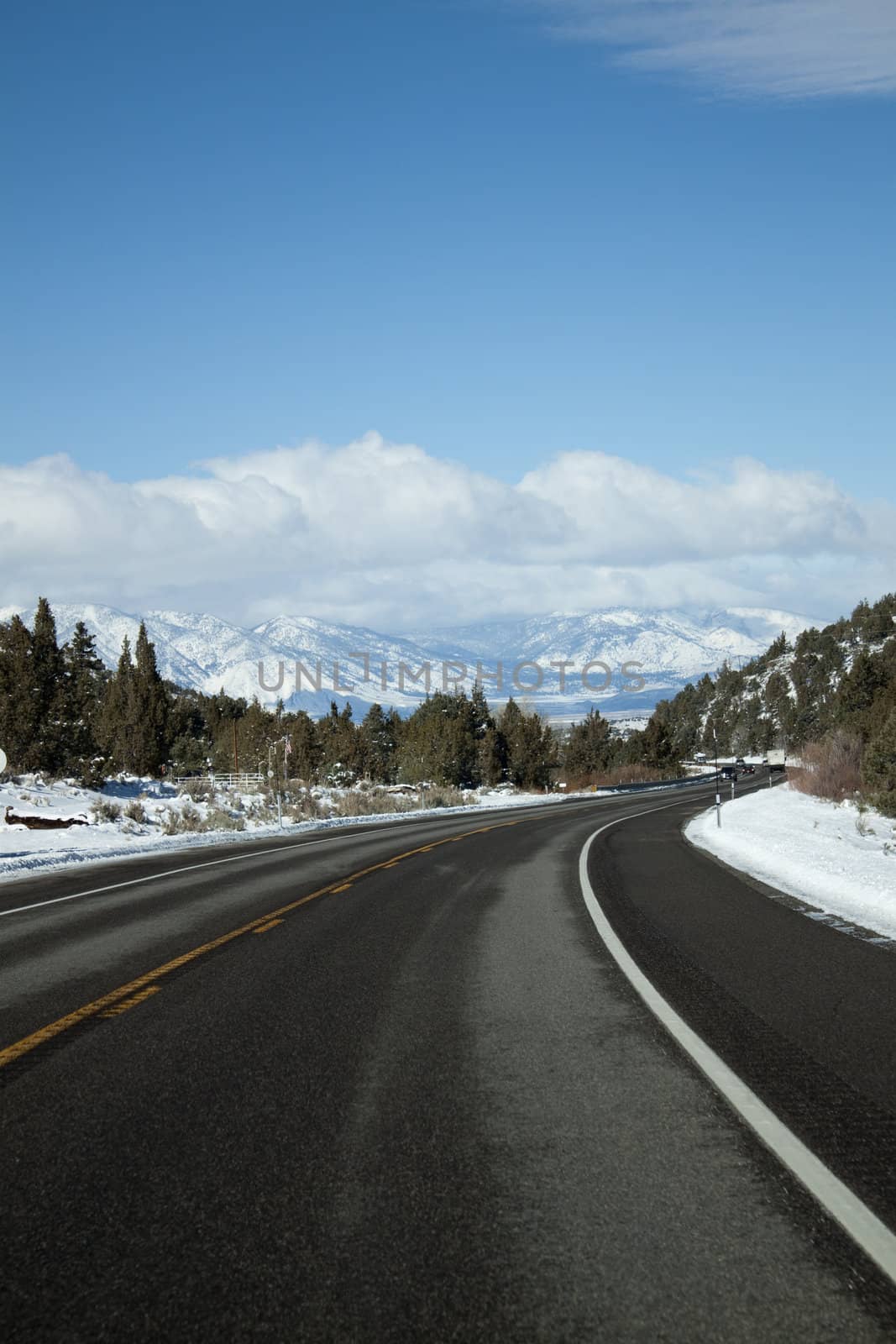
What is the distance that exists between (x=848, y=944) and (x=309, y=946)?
486 centimetres

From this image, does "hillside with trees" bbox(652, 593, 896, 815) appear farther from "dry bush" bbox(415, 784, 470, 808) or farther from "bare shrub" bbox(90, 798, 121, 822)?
"bare shrub" bbox(90, 798, 121, 822)

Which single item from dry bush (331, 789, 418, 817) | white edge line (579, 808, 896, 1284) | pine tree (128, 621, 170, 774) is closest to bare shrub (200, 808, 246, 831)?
dry bush (331, 789, 418, 817)

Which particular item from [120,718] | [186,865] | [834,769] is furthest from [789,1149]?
[120,718]

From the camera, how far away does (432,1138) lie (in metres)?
4.35

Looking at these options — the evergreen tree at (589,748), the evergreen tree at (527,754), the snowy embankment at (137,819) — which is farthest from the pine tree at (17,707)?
the evergreen tree at (589,748)

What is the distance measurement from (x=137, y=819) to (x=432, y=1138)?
2810 cm

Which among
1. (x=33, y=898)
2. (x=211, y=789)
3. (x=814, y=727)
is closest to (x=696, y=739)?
(x=814, y=727)

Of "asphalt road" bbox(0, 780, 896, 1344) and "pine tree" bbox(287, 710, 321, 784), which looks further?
"pine tree" bbox(287, 710, 321, 784)

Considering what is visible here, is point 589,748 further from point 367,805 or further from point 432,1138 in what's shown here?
point 432,1138

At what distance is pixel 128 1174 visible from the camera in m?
3.98

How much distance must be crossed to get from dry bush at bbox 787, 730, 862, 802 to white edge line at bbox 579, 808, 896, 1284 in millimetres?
34477

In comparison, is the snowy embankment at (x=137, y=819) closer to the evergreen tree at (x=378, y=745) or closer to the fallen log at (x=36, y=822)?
the fallen log at (x=36, y=822)

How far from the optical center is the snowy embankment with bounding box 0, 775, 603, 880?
73.0 feet

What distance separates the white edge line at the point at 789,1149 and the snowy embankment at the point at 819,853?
431 cm
